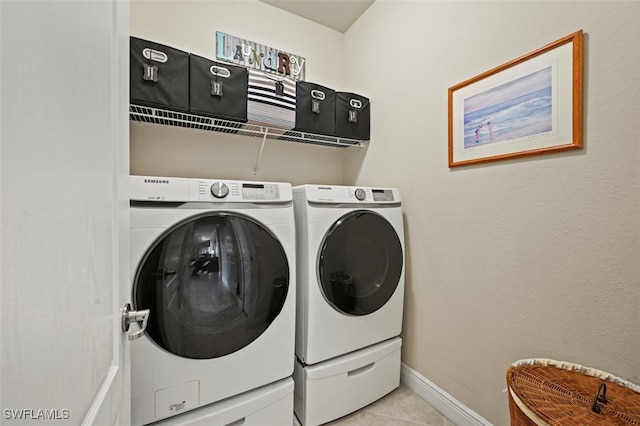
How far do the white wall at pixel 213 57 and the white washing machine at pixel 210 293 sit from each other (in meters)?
0.77

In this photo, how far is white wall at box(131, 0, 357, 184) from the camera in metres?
1.67

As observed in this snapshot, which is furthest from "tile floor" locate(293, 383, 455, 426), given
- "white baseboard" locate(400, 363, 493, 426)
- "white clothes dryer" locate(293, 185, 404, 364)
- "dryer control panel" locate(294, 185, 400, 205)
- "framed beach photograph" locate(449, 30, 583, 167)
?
"framed beach photograph" locate(449, 30, 583, 167)

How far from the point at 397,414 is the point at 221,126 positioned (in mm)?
1892

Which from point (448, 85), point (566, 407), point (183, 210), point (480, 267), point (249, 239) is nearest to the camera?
point (566, 407)

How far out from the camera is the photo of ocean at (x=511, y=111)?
1.10 meters

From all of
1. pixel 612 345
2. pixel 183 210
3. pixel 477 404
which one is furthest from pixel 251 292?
pixel 612 345

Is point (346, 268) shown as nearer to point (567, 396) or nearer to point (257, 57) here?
point (567, 396)

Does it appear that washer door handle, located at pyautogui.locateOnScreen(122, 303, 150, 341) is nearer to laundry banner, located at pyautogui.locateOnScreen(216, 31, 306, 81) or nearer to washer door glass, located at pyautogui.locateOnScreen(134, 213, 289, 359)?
washer door glass, located at pyautogui.locateOnScreen(134, 213, 289, 359)

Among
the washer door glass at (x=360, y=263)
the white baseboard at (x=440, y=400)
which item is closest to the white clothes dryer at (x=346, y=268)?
the washer door glass at (x=360, y=263)

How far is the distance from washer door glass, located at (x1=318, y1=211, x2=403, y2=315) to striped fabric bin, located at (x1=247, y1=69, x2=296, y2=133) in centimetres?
70

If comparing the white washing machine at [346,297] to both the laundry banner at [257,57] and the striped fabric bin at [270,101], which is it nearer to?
the striped fabric bin at [270,101]

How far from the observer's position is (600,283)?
97cm

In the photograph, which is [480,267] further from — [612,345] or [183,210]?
[183,210]

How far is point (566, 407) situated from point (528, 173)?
2.67ft
